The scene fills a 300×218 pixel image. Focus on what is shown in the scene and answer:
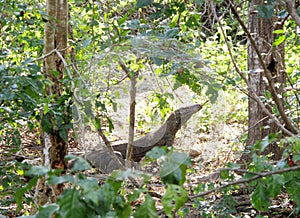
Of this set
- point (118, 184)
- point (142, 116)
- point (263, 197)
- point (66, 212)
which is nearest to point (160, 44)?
point (142, 116)

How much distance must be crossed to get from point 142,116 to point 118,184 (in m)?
1.42

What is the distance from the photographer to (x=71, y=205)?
1.06m

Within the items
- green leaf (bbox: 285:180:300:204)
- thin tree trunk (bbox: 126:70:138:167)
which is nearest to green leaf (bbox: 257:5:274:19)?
green leaf (bbox: 285:180:300:204)

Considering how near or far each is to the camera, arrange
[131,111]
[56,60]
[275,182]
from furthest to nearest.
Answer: [56,60] → [131,111] → [275,182]

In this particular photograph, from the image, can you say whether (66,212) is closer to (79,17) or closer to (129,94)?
(129,94)

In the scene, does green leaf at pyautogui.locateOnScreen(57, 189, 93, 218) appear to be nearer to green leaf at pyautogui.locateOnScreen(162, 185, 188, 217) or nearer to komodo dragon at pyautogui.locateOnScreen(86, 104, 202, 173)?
green leaf at pyautogui.locateOnScreen(162, 185, 188, 217)

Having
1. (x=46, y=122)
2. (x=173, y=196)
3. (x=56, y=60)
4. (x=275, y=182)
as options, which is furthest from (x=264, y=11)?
(x=56, y=60)

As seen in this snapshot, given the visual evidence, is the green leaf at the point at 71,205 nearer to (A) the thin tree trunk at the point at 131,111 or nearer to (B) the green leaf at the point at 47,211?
(B) the green leaf at the point at 47,211

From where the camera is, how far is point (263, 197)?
158cm

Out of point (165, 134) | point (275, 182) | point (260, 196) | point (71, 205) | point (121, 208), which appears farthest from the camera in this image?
point (165, 134)

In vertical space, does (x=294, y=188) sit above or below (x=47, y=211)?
→ below

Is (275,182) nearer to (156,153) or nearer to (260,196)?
(260,196)

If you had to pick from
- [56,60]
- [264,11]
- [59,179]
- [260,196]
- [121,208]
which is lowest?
[260,196]

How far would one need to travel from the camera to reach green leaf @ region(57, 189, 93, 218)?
3.44ft
